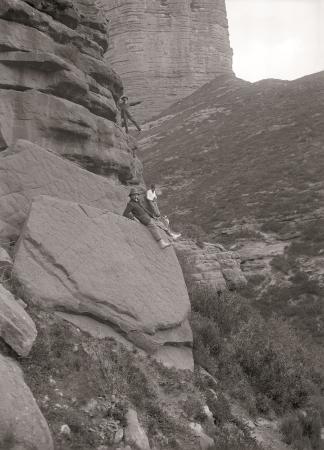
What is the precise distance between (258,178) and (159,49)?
2359 cm

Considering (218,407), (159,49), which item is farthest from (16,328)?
(159,49)

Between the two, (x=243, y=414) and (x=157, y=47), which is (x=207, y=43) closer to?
(x=157, y=47)

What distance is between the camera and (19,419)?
5992 mm

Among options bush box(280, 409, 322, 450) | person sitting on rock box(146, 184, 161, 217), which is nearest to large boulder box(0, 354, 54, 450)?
bush box(280, 409, 322, 450)

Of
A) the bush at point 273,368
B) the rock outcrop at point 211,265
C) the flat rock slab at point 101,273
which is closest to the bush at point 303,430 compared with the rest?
the bush at point 273,368

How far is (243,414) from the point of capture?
8.84 meters

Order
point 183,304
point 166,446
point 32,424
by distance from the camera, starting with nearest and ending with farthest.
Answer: point 32,424, point 166,446, point 183,304

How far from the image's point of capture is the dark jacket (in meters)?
10.6

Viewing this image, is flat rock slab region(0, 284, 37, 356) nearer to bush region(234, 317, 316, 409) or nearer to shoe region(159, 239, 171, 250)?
shoe region(159, 239, 171, 250)

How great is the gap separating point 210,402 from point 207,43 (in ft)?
140

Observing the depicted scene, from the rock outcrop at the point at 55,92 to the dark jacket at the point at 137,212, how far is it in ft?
6.46

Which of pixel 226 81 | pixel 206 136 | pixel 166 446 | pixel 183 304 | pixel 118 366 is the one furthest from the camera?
pixel 226 81

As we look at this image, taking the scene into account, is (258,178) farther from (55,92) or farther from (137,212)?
(137,212)

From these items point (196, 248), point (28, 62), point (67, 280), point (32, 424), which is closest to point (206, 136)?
point (196, 248)
